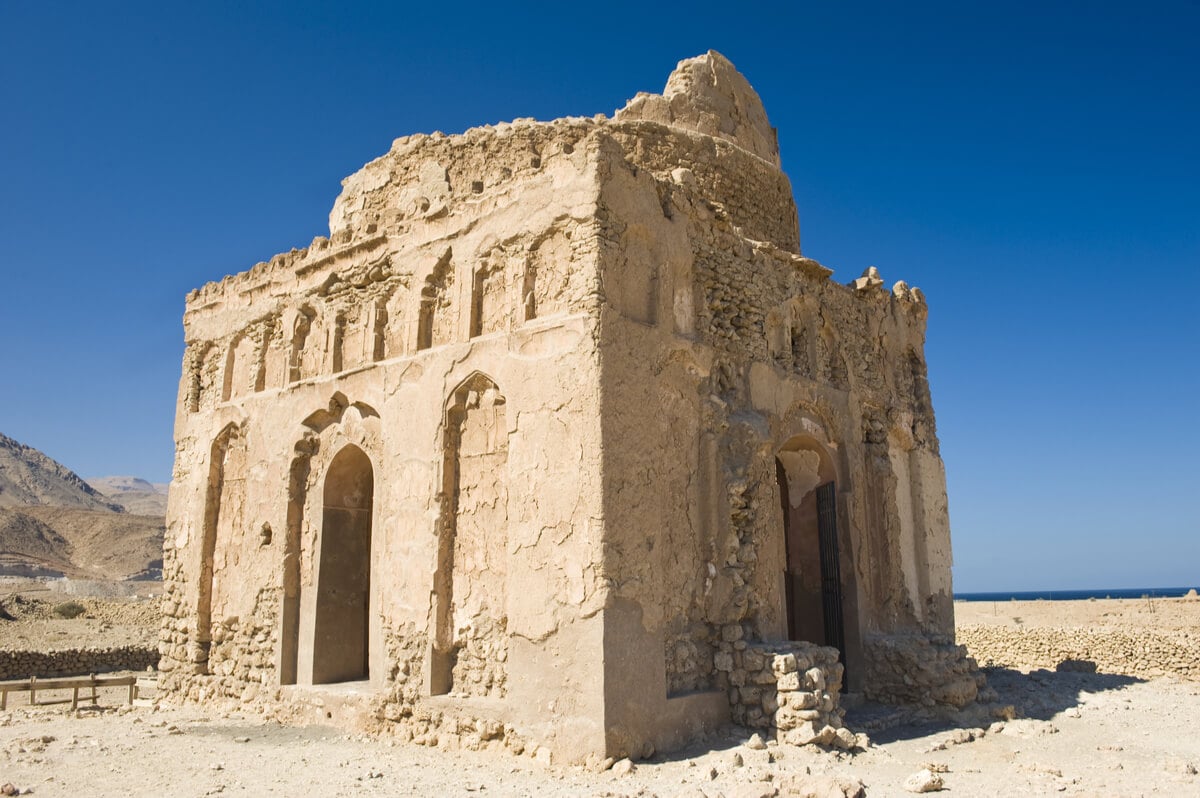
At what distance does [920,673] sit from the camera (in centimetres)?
939

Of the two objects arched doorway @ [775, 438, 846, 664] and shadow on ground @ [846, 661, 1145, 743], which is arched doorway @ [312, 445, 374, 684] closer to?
arched doorway @ [775, 438, 846, 664]

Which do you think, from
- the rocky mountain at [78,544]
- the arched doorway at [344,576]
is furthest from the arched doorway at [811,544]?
the rocky mountain at [78,544]

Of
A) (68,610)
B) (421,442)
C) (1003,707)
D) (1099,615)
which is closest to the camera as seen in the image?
(421,442)

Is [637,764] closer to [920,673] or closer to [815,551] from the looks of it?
[920,673]

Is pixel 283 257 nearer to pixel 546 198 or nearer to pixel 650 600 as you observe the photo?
pixel 546 198

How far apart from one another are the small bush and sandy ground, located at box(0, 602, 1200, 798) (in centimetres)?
2071

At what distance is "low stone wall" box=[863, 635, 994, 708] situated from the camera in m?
9.34

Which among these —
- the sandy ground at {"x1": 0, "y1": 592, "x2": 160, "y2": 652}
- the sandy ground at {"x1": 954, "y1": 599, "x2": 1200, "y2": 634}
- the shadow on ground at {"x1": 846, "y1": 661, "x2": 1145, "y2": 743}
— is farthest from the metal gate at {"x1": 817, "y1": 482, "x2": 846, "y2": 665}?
the sandy ground at {"x1": 954, "y1": 599, "x2": 1200, "y2": 634}

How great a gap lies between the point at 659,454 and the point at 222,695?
21.1ft

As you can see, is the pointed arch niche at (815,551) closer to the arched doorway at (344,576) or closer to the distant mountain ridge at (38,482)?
the arched doorway at (344,576)

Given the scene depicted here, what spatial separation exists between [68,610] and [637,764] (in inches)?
1080

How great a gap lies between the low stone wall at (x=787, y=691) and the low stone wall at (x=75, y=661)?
14.9 m

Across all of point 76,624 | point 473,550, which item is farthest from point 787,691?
point 76,624

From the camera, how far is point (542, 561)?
24.4 ft
